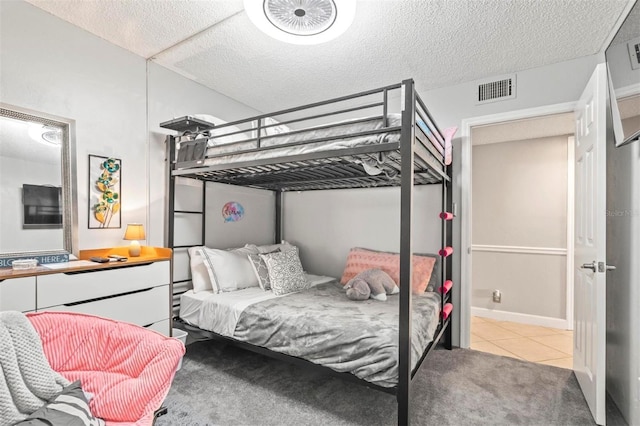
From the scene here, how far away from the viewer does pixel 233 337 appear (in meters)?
2.38

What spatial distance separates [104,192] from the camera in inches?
97.6

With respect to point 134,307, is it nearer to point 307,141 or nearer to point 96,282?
point 96,282

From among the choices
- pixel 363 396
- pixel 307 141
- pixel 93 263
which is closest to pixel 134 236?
pixel 93 263

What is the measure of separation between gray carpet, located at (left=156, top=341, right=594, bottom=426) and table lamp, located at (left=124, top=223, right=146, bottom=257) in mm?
994

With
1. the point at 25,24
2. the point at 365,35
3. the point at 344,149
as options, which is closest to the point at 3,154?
the point at 25,24

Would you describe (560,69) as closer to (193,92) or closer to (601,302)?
(601,302)

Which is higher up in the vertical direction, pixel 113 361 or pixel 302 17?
pixel 302 17

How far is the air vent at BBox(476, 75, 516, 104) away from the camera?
2.85 meters

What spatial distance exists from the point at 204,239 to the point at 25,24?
6.68 ft

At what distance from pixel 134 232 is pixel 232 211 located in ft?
3.89

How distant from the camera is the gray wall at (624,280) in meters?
1.80

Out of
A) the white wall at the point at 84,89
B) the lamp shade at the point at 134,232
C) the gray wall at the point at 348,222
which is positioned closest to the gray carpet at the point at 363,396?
the lamp shade at the point at 134,232

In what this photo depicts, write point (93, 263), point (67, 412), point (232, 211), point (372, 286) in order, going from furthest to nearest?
point (232, 211) → point (372, 286) → point (93, 263) → point (67, 412)

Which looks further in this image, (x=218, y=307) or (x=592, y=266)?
(x=218, y=307)
